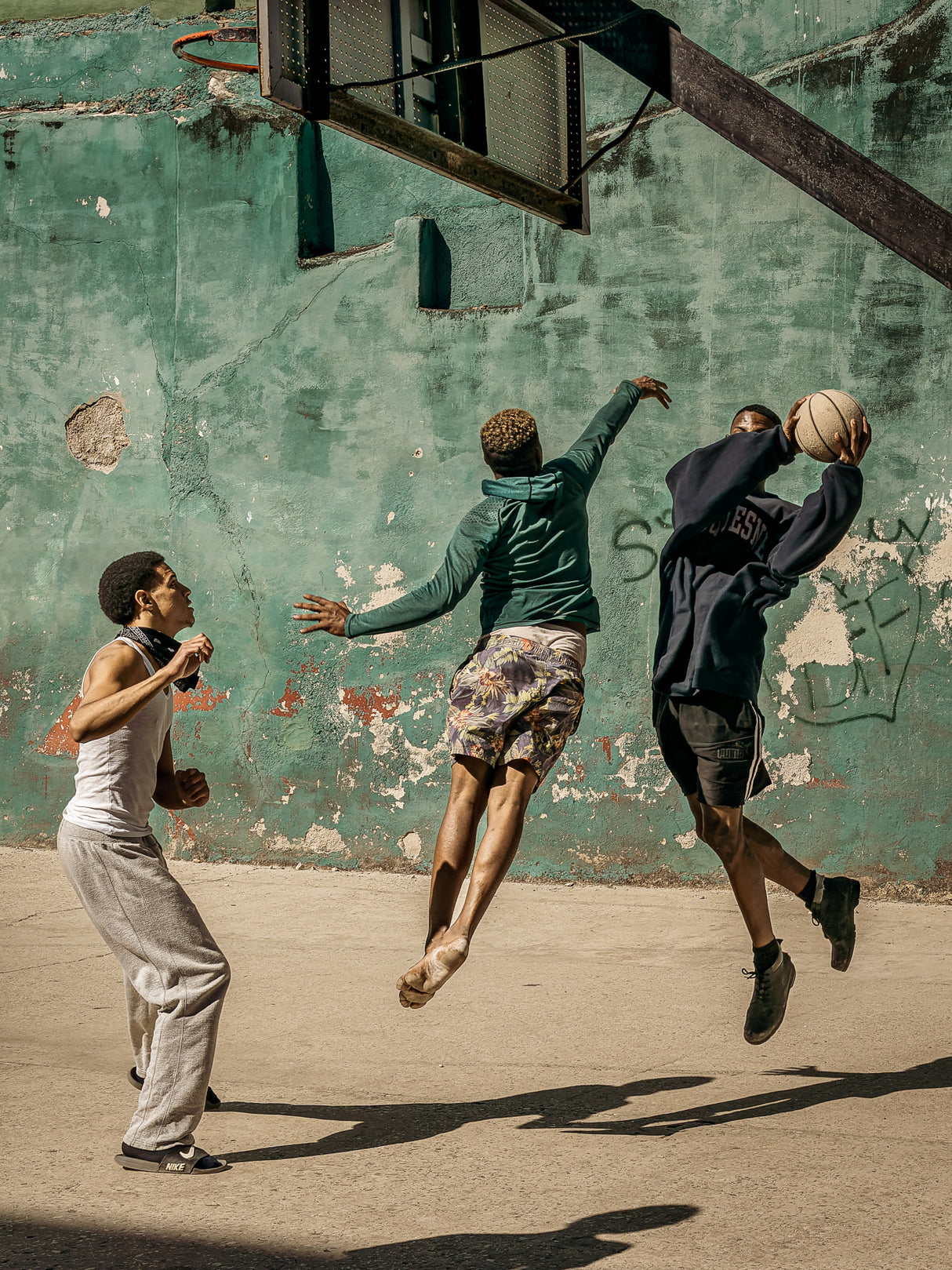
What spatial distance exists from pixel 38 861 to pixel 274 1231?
540 cm

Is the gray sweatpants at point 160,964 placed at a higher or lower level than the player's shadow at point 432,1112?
higher

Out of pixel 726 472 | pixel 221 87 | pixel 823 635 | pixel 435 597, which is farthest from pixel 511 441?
Result: pixel 221 87

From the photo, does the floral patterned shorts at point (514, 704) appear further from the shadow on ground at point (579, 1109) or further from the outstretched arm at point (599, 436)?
the shadow on ground at point (579, 1109)

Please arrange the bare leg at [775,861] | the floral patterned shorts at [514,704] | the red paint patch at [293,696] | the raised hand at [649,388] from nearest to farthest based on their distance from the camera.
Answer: the floral patterned shorts at [514,704], the bare leg at [775,861], the raised hand at [649,388], the red paint patch at [293,696]

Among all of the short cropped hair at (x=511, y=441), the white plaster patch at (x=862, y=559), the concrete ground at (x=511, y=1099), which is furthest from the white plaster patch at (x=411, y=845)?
the short cropped hair at (x=511, y=441)

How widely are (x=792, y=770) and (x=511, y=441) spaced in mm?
3445

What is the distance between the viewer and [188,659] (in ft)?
12.6

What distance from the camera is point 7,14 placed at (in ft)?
29.6

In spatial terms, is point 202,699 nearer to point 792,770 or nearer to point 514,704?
point 792,770

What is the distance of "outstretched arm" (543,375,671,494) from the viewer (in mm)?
4902

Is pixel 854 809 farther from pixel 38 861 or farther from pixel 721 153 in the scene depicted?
pixel 38 861

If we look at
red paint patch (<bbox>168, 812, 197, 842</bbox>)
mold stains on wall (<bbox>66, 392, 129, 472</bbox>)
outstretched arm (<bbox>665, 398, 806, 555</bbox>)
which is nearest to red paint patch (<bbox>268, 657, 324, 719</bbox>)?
red paint patch (<bbox>168, 812, 197, 842</bbox>)

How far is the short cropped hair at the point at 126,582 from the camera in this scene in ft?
13.7

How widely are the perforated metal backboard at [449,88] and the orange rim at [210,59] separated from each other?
257cm
